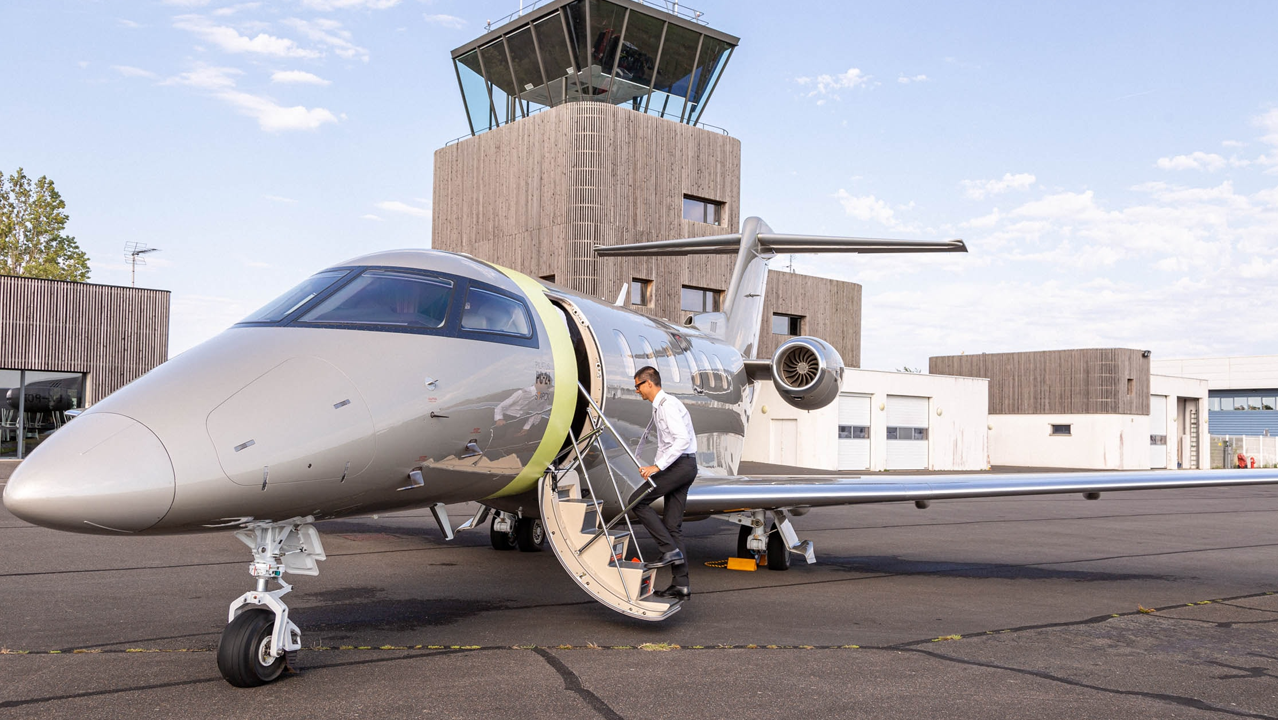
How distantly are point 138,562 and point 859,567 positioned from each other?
352 inches

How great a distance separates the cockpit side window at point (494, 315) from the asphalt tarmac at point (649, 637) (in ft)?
7.89

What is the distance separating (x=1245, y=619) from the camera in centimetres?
934

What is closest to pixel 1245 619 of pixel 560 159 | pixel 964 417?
pixel 560 159

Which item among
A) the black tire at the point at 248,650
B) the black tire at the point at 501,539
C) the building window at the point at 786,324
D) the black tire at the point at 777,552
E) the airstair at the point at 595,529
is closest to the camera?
the black tire at the point at 248,650

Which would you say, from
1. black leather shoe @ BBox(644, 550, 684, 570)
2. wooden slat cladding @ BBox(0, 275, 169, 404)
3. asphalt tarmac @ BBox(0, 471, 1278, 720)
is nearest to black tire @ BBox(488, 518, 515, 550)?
asphalt tarmac @ BBox(0, 471, 1278, 720)

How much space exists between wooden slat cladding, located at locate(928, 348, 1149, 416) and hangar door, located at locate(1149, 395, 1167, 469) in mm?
2903

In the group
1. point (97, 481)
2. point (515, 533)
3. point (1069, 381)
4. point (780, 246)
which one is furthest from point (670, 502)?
point (1069, 381)

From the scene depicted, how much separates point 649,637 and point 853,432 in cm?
3415

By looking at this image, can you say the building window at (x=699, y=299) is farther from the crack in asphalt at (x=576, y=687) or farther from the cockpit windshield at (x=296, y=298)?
the crack in asphalt at (x=576, y=687)

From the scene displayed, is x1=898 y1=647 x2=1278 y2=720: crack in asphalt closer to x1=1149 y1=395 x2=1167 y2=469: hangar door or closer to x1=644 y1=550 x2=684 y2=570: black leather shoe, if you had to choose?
x1=644 y1=550 x2=684 y2=570: black leather shoe

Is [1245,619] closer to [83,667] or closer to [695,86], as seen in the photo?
[83,667]

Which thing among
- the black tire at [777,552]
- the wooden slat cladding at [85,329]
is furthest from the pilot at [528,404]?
the wooden slat cladding at [85,329]

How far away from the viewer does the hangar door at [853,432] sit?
40344mm

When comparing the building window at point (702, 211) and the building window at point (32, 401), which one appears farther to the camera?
the building window at point (702, 211)
